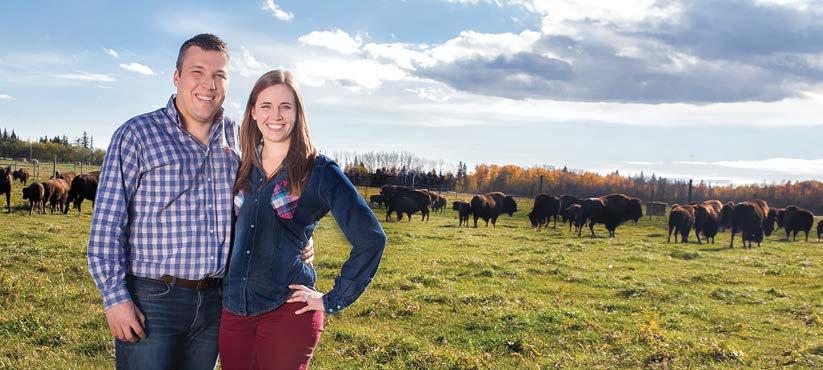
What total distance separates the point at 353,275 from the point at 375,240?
0.26 m

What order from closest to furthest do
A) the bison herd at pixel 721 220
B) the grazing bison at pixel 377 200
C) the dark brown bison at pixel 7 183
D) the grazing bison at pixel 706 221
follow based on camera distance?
the dark brown bison at pixel 7 183, the bison herd at pixel 721 220, the grazing bison at pixel 706 221, the grazing bison at pixel 377 200

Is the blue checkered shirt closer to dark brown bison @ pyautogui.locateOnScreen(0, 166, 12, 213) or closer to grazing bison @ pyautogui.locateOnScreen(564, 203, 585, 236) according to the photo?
dark brown bison @ pyautogui.locateOnScreen(0, 166, 12, 213)

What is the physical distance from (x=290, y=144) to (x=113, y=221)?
1112 mm

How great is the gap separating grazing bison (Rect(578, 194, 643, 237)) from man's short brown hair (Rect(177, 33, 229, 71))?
3423 cm

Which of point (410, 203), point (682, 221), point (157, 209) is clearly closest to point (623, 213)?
point (682, 221)

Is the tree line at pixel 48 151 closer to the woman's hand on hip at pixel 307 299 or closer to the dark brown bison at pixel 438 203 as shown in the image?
the dark brown bison at pixel 438 203

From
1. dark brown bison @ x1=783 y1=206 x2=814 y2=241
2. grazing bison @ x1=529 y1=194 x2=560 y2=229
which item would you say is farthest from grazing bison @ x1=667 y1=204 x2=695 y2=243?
dark brown bison @ x1=783 y1=206 x2=814 y2=241

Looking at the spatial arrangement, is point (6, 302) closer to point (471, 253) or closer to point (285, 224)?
point (285, 224)

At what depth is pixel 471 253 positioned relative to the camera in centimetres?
2134

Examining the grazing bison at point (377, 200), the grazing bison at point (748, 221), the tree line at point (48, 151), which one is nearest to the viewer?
the grazing bison at point (748, 221)

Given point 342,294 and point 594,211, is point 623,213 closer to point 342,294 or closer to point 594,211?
point 594,211

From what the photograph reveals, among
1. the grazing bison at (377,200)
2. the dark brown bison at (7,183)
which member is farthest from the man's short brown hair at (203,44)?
the grazing bison at (377,200)

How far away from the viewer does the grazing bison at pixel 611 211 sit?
3797 centimetres

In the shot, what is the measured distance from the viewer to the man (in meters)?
3.83
